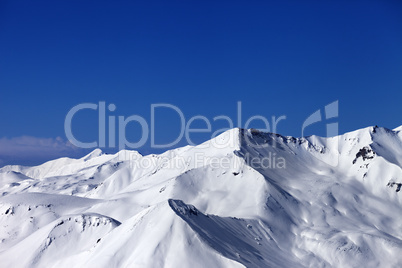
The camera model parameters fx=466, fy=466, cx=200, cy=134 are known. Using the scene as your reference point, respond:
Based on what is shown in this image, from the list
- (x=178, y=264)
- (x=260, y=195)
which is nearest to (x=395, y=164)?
(x=260, y=195)

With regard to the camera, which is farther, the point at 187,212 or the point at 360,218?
the point at 360,218

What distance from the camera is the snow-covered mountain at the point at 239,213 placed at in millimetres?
88562

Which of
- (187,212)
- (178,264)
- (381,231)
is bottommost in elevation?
(381,231)

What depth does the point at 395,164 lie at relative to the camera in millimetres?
173625

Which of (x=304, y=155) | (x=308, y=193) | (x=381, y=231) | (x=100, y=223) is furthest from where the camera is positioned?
(x=304, y=155)

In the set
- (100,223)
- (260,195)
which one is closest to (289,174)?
(260,195)

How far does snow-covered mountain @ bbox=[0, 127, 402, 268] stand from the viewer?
88.6 meters

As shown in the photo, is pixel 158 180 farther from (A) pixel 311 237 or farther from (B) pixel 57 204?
(A) pixel 311 237

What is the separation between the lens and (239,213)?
136 m

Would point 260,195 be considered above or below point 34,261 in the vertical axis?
above

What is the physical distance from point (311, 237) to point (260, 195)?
20762 mm

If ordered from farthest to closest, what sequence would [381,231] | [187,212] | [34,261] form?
[381,231] → [34,261] → [187,212]

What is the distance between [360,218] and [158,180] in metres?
73.1

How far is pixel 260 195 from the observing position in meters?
143
